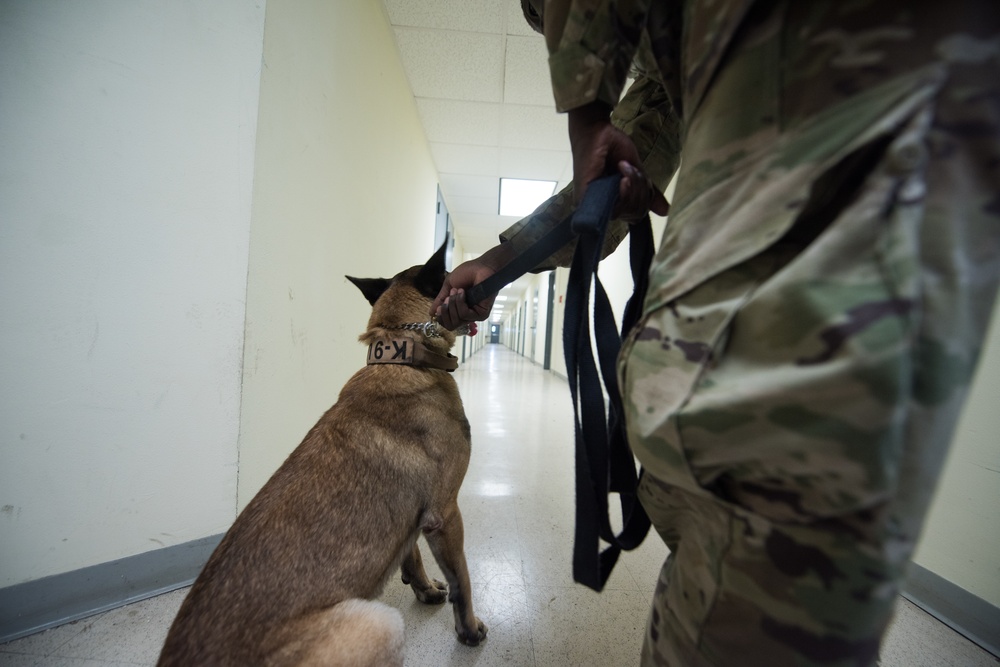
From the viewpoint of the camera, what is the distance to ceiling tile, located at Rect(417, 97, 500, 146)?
3.24m

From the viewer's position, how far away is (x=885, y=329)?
0.95 feet

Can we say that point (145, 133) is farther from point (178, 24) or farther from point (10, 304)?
point (10, 304)

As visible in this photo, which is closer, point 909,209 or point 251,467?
point 909,209

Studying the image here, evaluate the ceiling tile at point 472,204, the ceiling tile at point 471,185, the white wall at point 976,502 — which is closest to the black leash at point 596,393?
the white wall at point 976,502

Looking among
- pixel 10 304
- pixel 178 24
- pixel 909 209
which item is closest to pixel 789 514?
pixel 909 209

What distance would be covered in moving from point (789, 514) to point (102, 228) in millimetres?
1641

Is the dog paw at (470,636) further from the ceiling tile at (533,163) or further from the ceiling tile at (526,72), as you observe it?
the ceiling tile at (533,163)

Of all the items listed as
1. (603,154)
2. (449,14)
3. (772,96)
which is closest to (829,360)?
(772,96)

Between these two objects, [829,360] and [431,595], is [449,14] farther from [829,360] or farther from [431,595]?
[431,595]

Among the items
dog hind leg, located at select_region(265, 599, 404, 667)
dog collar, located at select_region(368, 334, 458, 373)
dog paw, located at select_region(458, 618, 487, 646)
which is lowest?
dog paw, located at select_region(458, 618, 487, 646)

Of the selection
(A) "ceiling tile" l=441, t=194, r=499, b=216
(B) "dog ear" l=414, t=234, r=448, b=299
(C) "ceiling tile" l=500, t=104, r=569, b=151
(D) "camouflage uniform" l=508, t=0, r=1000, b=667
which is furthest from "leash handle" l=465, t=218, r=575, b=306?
(A) "ceiling tile" l=441, t=194, r=499, b=216

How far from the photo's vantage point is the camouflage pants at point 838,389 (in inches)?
11.6

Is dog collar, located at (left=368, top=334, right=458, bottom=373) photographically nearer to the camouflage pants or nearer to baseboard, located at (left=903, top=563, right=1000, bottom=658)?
the camouflage pants

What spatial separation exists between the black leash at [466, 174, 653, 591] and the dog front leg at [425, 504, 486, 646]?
1.65 ft
